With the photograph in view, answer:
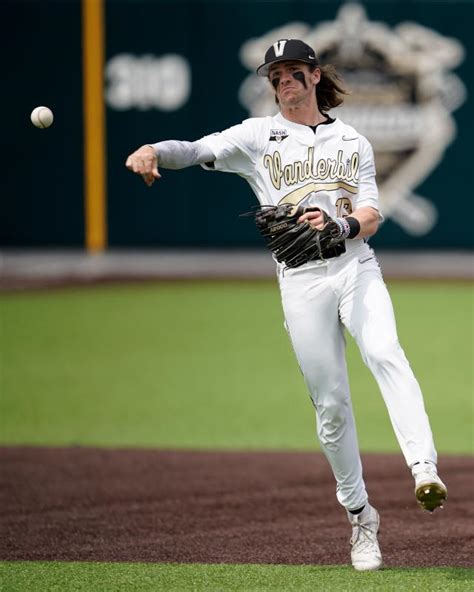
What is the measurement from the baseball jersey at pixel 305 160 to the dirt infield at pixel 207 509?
1679 millimetres

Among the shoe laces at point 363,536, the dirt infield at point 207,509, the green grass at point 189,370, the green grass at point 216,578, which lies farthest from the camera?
the green grass at point 189,370

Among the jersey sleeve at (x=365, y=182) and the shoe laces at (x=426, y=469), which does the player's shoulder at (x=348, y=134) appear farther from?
the shoe laces at (x=426, y=469)

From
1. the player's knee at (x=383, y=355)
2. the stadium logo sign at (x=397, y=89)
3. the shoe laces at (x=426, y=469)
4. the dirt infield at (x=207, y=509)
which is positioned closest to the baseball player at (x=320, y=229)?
the player's knee at (x=383, y=355)

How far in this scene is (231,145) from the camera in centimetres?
573

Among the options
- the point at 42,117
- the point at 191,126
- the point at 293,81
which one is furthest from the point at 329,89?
the point at 191,126

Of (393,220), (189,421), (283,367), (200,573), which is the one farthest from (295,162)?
(393,220)

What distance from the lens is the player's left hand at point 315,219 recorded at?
539cm

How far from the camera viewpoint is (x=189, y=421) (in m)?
9.75

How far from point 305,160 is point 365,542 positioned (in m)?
1.73

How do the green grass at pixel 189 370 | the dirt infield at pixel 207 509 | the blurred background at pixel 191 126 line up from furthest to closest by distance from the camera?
the blurred background at pixel 191 126 → the green grass at pixel 189 370 → the dirt infield at pixel 207 509

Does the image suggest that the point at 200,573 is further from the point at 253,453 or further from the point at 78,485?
the point at 253,453

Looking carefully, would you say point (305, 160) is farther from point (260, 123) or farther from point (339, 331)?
point (339, 331)

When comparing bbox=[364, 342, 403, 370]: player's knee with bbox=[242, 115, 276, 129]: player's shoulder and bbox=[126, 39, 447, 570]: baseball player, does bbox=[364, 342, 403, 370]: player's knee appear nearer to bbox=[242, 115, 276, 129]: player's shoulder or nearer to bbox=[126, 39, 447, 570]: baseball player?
bbox=[126, 39, 447, 570]: baseball player

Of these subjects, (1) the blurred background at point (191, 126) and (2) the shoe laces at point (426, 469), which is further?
(1) the blurred background at point (191, 126)
